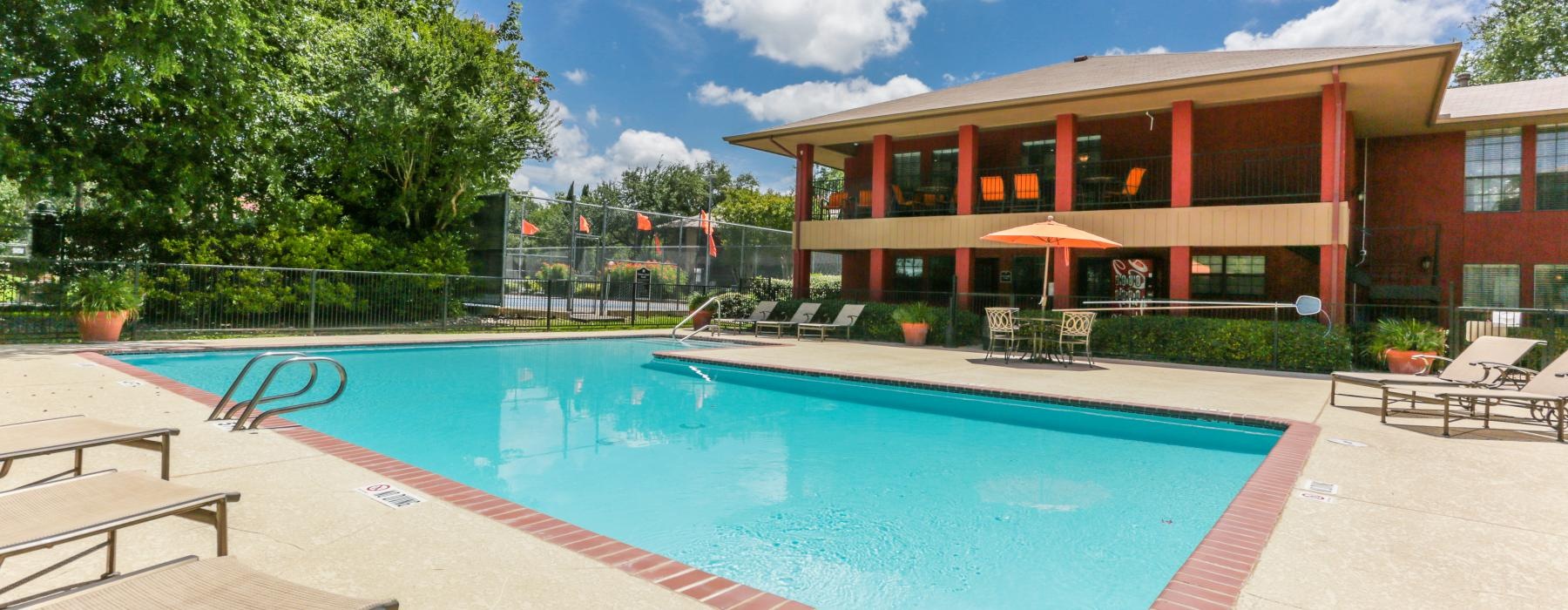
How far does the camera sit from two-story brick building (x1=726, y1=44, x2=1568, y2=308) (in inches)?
490

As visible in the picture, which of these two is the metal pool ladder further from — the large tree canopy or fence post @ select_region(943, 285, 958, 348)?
fence post @ select_region(943, 285, 958, 348)

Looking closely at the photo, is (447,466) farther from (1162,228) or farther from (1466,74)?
(1466,74)

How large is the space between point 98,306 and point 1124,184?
1831cm

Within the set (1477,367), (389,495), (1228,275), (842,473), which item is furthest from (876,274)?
(389,495)

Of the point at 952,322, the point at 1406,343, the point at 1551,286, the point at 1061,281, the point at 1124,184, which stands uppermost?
the point at 1124,184

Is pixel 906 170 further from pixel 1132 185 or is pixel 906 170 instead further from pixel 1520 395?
pixel 1520 395

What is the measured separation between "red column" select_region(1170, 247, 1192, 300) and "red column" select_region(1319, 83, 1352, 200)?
2153 millimetres

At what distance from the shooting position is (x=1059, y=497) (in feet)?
16.3

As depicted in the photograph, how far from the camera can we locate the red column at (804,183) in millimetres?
17484

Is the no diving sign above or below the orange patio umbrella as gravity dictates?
below

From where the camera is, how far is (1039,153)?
1688 centimetres

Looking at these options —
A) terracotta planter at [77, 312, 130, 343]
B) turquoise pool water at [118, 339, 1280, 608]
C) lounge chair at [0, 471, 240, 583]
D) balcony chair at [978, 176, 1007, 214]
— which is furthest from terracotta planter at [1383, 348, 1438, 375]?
terracotta planter at [77, 312, 130, 343]

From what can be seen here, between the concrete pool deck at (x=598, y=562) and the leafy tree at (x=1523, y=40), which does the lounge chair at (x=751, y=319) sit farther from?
the leafy tree at (x=1523, y=40)

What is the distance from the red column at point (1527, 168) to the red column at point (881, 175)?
12.2m
